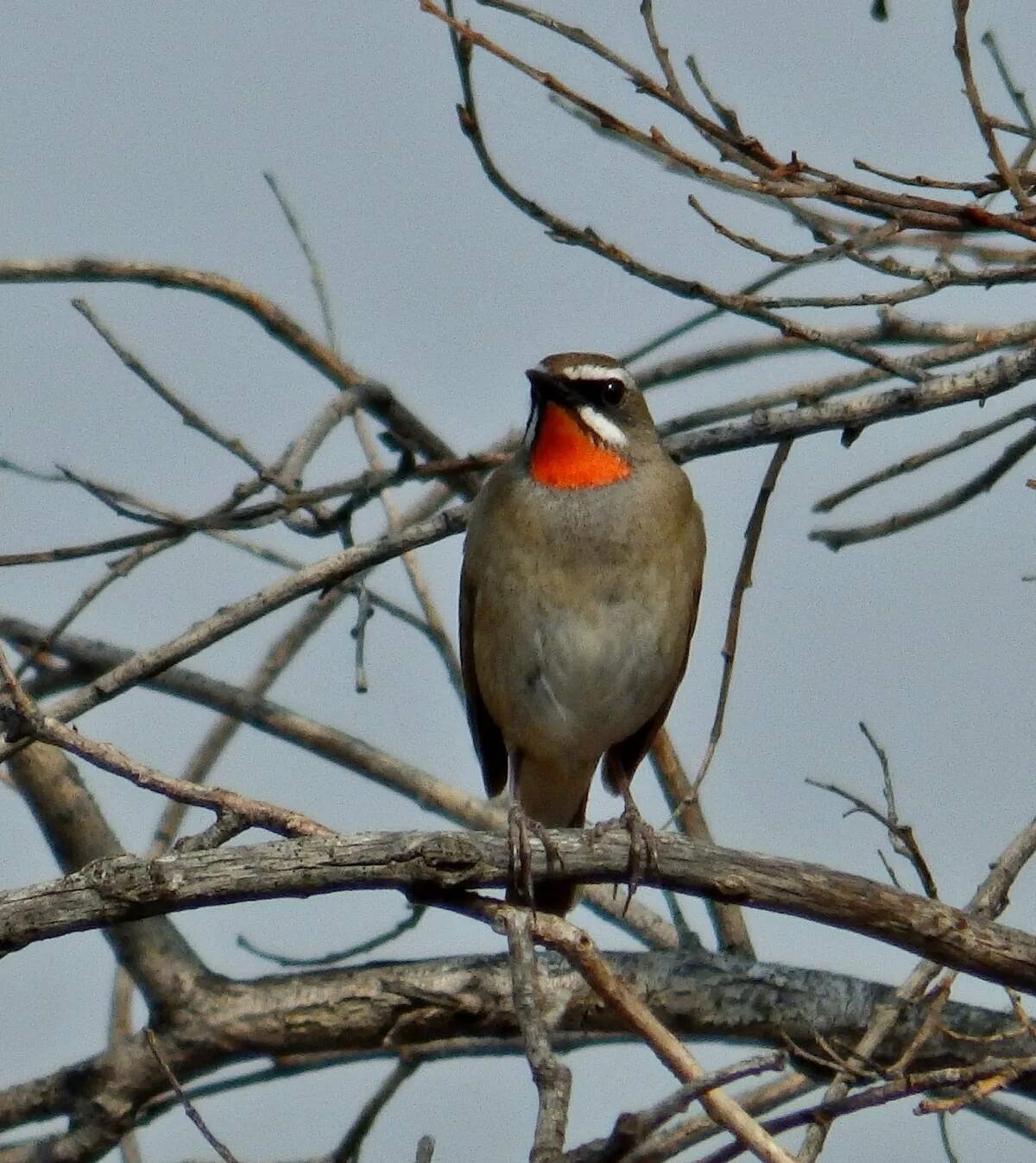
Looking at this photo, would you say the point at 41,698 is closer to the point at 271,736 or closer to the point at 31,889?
the point at 271,736

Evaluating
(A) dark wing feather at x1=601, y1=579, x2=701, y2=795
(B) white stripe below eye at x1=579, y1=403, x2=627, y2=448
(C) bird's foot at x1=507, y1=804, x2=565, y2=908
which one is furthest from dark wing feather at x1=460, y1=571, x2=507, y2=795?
(C) bird's foot at x1=507, y1=804, x2=565, y2=908

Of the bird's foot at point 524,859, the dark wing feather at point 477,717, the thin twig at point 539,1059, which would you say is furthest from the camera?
the dark wing feather at point 477,717

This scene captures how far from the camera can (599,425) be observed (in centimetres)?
745

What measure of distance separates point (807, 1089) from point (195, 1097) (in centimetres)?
202

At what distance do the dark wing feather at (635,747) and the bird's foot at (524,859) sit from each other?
2065 millimetres

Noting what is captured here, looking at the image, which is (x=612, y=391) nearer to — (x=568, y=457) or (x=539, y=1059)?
(x=568, y=457)

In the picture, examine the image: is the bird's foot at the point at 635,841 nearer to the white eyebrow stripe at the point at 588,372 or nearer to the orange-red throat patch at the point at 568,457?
the orange-red throat patch at the point at 568,457

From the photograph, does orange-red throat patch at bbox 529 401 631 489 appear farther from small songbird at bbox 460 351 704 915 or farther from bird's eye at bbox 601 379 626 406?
bird's eye at bbox 601 379 626 406

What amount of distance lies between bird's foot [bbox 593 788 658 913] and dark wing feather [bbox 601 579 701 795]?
66 centimetres

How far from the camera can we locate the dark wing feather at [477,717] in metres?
7.61

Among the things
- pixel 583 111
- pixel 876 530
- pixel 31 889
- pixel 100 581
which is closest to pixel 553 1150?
pixel 31 889

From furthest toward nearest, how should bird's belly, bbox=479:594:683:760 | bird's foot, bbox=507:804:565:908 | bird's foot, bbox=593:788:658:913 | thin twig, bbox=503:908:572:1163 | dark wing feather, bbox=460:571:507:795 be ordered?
dark wing feather, bbox=460:571:507:795, bird's belly, bbox=479:594:683:760, bird's foot, bbox=593:788:658:913, bird's foot, bbox=507:804:565:908, thin twig, bbox=503:908:572:1163

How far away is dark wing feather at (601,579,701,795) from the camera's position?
303 inches

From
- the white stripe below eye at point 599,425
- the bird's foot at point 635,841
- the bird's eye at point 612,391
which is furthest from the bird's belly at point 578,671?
the bird's eye at point 612,391
